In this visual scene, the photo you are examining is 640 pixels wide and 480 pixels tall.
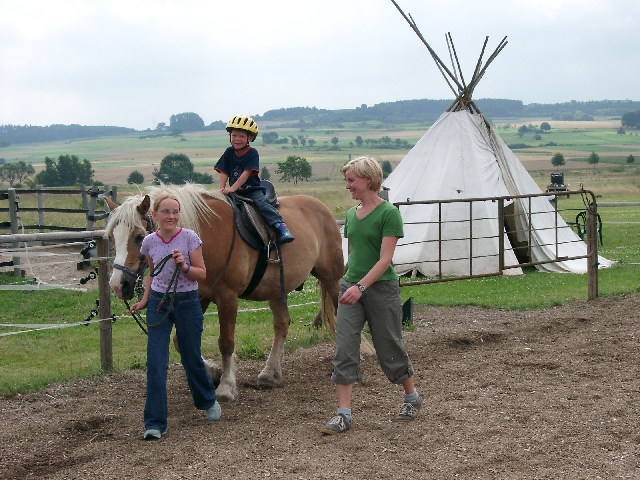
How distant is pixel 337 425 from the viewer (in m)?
5.04

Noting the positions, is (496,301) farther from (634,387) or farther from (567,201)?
(567,201)

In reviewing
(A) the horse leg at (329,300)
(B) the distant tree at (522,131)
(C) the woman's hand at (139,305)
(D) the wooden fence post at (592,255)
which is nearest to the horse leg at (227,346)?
(C) the woman's hand at (139,305)

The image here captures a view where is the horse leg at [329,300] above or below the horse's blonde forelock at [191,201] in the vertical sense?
below

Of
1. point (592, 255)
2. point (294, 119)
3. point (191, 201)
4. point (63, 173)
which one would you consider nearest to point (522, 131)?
point (294, 119)

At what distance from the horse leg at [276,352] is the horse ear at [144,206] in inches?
78.8

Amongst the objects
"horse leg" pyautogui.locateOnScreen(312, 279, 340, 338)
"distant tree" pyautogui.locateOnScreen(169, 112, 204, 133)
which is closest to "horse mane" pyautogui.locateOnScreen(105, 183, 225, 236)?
"horse leg" pyautogui.locateOnScreen(312, 279, 340, 338)

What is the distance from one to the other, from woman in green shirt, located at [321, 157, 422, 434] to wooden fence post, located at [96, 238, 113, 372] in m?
2.61

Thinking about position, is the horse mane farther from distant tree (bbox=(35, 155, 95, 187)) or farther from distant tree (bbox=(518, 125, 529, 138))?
distant tree (bbox=(518, 125, 529, 138))

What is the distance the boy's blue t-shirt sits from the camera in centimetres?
647

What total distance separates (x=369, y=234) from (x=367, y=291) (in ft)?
1.26

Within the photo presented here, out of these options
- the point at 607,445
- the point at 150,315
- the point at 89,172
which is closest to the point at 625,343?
the point at 607,445

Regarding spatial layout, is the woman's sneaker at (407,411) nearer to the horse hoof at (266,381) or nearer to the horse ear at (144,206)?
the horse hoof at (266,381)

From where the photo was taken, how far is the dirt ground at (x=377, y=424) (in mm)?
4402

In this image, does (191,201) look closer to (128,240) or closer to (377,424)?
(128,240)
